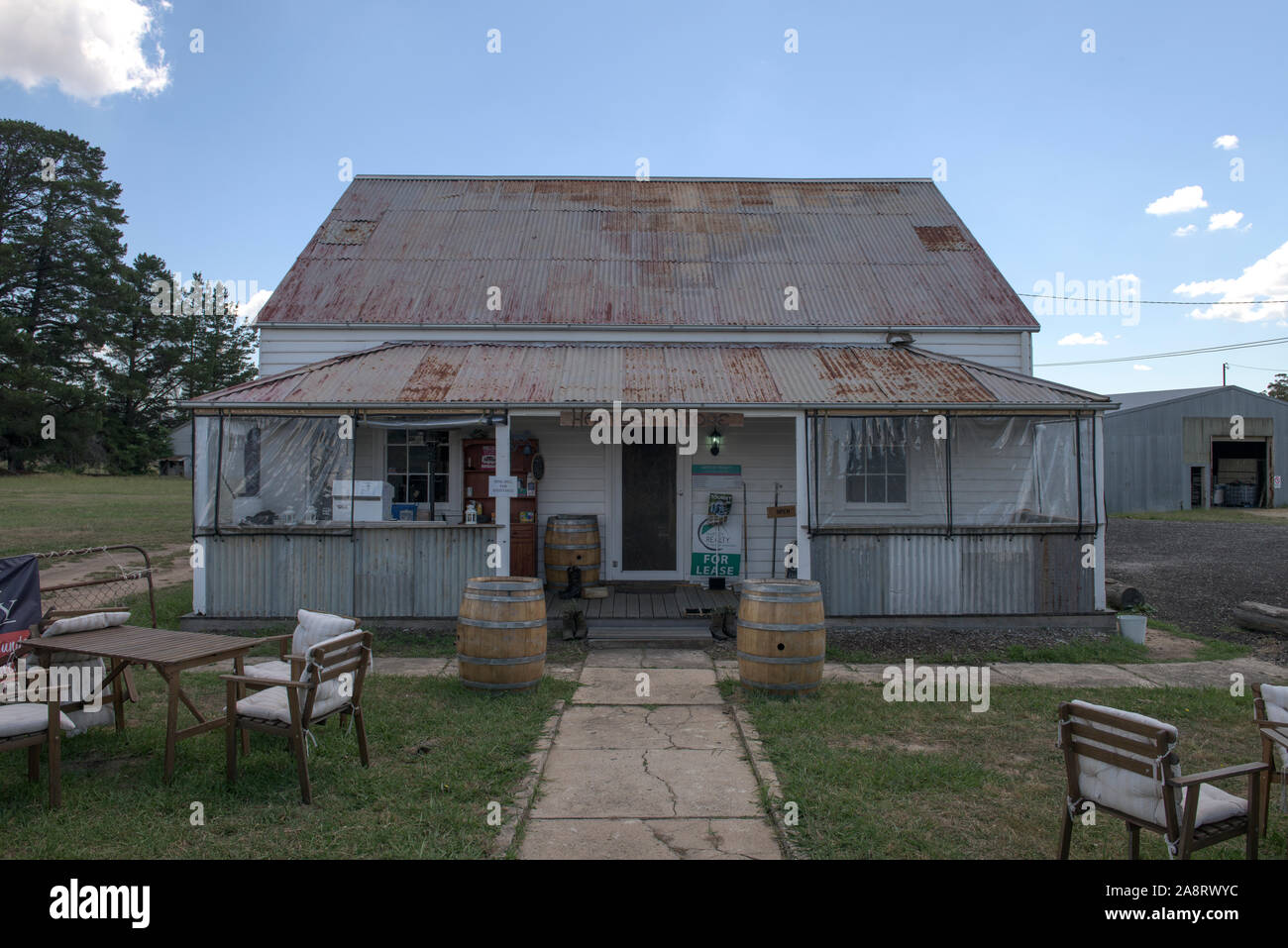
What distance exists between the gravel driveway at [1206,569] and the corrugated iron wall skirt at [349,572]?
905cm

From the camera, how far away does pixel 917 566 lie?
9.47 meters

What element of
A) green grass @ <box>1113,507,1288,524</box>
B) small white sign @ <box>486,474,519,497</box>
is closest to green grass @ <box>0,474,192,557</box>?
small white sign @ <box>486,474,519,497</box>

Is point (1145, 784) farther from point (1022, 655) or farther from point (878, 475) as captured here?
point (878, 475)

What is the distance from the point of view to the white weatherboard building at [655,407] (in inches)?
367

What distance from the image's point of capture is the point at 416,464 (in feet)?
36.7

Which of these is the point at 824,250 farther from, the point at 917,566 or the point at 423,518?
the point at 423,518

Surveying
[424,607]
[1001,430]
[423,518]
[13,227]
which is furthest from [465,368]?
[13,227]

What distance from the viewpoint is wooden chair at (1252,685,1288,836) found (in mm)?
3742

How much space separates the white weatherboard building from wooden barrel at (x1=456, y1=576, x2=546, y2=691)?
98.0 inches

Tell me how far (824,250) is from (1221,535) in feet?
49.3

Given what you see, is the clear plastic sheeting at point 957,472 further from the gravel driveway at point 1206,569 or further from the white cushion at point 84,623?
the white cushion at point 84,623

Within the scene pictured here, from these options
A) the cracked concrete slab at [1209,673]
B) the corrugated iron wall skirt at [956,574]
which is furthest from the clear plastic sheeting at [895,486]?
the cracked concrete slab at [1209,673]

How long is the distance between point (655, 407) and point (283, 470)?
4372 mm

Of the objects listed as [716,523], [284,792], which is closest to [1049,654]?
[716,523]
